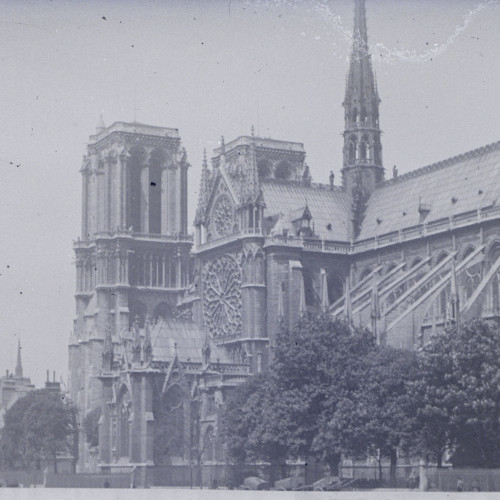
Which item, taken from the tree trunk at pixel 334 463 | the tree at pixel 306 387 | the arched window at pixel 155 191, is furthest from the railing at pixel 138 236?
the tree trunk at pixel 334 463

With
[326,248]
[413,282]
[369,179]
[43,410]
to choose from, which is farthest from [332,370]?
[43,410]

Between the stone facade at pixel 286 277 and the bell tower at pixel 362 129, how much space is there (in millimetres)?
111

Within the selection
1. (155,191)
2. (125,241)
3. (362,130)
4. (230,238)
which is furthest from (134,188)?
(230,238)

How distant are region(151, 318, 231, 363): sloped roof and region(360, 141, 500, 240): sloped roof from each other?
16404 millimetres

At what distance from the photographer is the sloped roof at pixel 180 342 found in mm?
102125

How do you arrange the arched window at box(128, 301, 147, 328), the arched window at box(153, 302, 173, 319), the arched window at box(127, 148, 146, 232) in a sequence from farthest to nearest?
the arched window at box(127, 148, 146, 232) < the arched window at box(153, 302, 173, 319) < the arched window at box(128, 301, 147, 328)

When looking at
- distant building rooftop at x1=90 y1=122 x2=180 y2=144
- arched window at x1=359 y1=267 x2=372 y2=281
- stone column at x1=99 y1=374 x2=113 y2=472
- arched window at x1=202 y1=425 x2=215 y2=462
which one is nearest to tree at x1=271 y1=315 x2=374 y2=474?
arched window at x1=202 y1=425 x2=215 y2=462

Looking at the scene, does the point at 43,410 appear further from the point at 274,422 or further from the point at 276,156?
the point at 274,422

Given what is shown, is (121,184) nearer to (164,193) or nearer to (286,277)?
(164,193)

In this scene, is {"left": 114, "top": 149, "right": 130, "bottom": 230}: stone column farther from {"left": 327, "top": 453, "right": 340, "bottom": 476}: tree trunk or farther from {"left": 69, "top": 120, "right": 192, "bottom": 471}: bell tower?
{"left": 327, "top": 453, "right": 340, "bottom": 476}: tree trunk

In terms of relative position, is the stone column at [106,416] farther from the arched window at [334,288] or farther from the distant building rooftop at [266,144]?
the distant building rooftop at [266,144]

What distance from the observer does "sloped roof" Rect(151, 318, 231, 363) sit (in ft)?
335

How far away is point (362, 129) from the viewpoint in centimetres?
11669

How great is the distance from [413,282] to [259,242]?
12.8 metres
